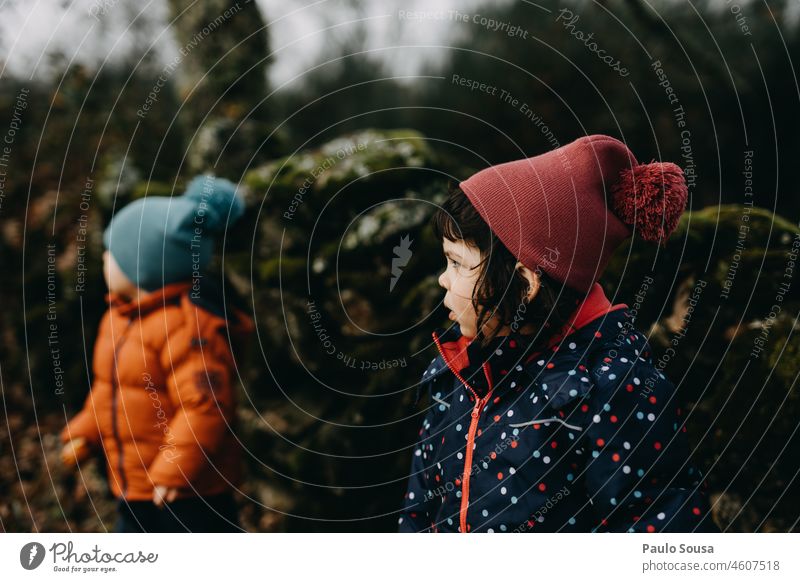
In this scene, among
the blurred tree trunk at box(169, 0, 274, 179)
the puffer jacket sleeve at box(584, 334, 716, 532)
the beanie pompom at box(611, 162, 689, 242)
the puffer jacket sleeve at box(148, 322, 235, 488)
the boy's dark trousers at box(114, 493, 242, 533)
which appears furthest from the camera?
the blurred tree trunk at box(169, 0, 274, 179)

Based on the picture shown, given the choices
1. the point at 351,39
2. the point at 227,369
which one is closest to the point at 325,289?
the point at 227,369

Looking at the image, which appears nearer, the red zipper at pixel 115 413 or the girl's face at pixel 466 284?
the girl's face at pixel 466 284

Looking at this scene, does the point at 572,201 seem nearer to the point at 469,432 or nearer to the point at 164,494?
the point at 469,432

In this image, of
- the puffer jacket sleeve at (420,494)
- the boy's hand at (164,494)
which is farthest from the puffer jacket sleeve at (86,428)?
the puffer jacket sleeve at (420,494)

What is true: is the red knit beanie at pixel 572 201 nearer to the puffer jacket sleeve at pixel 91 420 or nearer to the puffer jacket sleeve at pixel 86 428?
the puffer jacket sleeve at pixel 91 420

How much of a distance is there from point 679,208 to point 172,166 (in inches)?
201

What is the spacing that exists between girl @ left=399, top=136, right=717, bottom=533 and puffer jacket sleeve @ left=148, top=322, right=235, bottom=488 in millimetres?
1091

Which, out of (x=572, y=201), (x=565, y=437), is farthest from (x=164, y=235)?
(x=565, y=437)

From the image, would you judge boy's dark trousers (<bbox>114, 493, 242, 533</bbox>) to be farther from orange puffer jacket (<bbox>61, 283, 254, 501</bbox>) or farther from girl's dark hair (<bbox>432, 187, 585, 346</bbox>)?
girl's dark hair (<bbox>432, 187, 585, 346</bbox>)

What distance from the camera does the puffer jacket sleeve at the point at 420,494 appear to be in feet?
6.16

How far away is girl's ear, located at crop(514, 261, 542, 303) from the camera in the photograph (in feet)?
5.39

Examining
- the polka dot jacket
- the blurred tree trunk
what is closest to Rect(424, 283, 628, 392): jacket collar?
the polka dot jacket

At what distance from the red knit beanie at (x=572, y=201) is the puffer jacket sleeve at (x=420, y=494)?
64cm

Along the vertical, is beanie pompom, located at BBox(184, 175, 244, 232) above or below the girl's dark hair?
above
